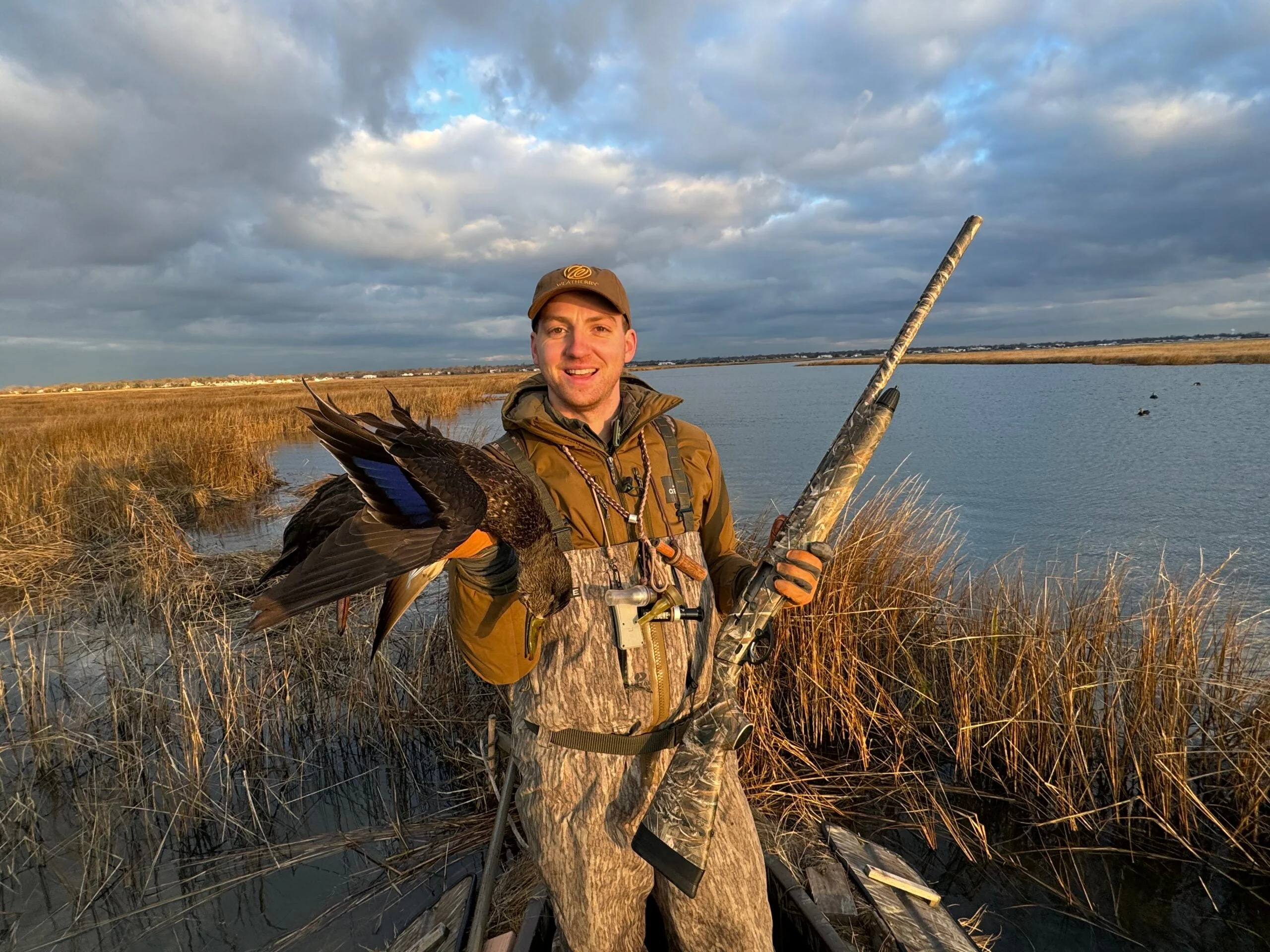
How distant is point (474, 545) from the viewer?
1.91 m

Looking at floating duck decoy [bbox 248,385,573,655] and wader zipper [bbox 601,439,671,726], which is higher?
floating duck decoy [bbox 248,385,573,655]

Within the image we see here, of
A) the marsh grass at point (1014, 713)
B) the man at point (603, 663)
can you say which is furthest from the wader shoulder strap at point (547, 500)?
the marsh grass at point (1014, 713)

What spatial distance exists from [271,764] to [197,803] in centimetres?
76

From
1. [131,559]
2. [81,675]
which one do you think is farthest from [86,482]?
[81,675]

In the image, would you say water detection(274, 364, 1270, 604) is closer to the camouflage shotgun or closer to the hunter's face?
the camouflage shotgun

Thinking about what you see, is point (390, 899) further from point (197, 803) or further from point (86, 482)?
point (86, 482)

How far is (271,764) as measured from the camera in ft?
16.0

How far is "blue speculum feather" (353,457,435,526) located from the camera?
165 centimetres

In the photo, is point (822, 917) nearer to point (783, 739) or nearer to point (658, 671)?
point (658, 671)

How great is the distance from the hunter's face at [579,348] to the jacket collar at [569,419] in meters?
0.09

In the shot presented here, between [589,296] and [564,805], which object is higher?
[589,296]

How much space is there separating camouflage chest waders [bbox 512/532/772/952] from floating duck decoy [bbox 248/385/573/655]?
1.10ft

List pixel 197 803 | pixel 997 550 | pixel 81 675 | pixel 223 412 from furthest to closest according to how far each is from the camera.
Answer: pixel 223 412 < pixel 997 550 < pixel 81 675 < pixel 197 803

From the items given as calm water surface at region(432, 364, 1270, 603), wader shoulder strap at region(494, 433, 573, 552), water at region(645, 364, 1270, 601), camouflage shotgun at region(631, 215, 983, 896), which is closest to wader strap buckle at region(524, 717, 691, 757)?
camouflage shotgun at region(631, 215, 983, 896)
